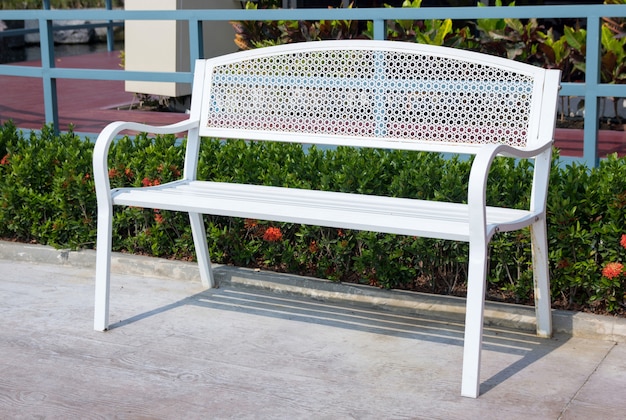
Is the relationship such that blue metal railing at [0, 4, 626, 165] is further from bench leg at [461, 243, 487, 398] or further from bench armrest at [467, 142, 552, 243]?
bench leg at [461, 243, 487, 398]

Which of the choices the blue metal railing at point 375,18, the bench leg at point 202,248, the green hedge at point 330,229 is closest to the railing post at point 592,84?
the blue metal railing at point 375,18

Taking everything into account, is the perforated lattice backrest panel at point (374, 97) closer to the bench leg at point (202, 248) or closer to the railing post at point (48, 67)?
the bench leg at point (202, 248)

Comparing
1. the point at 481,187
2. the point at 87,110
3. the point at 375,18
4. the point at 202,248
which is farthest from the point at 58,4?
the point at 481,187

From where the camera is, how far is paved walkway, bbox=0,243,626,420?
341cm

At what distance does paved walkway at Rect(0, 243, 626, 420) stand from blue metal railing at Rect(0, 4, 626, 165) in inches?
45.3

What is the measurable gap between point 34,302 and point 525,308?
2.33 meters

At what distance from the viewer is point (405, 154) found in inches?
191

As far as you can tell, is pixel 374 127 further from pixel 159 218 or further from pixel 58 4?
pixel 58 4

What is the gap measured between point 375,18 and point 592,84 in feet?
3.87

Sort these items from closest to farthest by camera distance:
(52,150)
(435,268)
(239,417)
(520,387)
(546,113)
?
(239,417) < (520,387) < (546,113) < (435,268) < (52,150)

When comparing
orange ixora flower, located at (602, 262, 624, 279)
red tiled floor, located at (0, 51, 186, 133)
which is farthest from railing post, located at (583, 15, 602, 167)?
red tiled floor, located at (0, 51, 186, 133)

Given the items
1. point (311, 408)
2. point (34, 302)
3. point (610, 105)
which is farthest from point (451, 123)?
point (610, 105)

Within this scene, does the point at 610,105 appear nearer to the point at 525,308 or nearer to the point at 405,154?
the point at 405,154

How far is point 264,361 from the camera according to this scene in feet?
12.6
